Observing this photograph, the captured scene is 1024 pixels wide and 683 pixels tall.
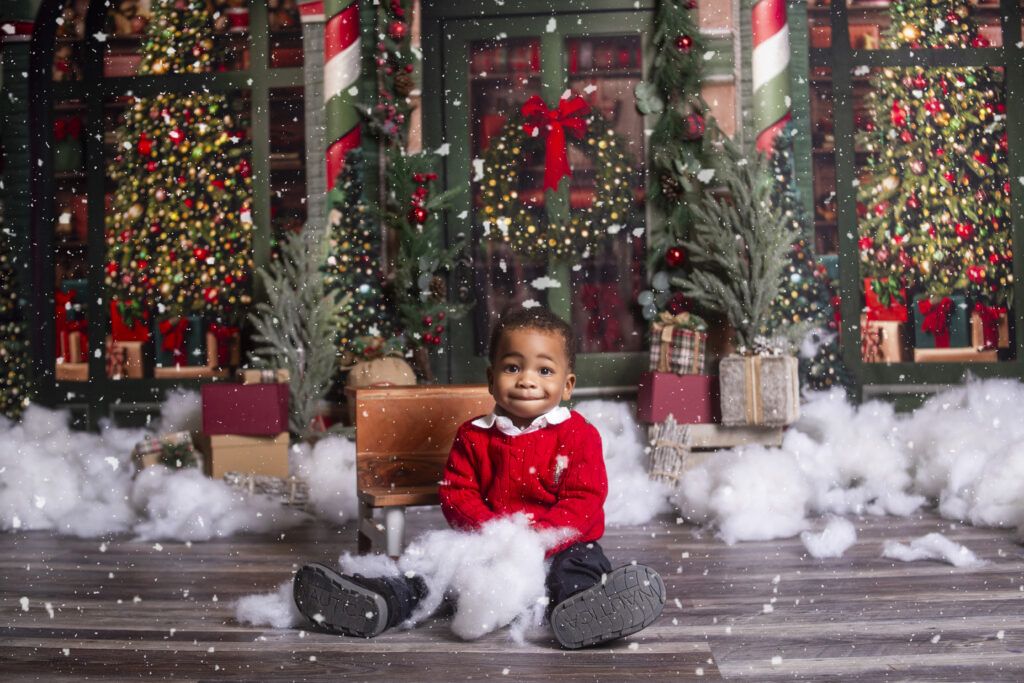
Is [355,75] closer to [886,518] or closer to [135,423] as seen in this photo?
[135,423]

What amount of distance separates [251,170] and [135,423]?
1.82 metres

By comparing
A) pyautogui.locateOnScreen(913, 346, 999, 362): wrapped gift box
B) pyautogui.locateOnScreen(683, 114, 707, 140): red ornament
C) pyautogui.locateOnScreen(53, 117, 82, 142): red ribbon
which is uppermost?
pyautogui.locateOnScreen(53, 117, 82, 142): red ribbon

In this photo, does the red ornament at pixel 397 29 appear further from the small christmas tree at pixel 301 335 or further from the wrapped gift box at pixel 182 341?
the wrapped gift box at pixel 182 341

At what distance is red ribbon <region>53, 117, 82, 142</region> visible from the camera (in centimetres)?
583

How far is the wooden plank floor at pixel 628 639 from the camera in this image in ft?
7.16

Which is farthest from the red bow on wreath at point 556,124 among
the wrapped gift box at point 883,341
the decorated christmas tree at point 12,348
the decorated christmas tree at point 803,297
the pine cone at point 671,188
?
the decorated christmas tree at point 12,348

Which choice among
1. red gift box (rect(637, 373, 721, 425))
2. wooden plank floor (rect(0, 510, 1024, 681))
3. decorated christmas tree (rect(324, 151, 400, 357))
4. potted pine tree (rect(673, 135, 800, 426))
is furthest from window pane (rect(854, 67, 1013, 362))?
decorated christmas tree (rect(324, 151, 400, 357))

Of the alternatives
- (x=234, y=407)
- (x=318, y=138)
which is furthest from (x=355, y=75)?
(x=234, y=407)

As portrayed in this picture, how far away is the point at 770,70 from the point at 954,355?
2153 millimetres

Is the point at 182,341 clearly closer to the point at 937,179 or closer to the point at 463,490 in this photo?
the point at 463,490

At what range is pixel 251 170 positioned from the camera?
5750mm

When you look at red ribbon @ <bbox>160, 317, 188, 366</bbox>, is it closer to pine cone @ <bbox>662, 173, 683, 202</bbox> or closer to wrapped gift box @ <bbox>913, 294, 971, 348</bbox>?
pine cone @ <bbox>662, 173, 683, 202</bbox>

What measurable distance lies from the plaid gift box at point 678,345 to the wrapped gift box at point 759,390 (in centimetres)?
20

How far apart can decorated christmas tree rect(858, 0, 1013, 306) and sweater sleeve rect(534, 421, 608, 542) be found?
3628 mm
